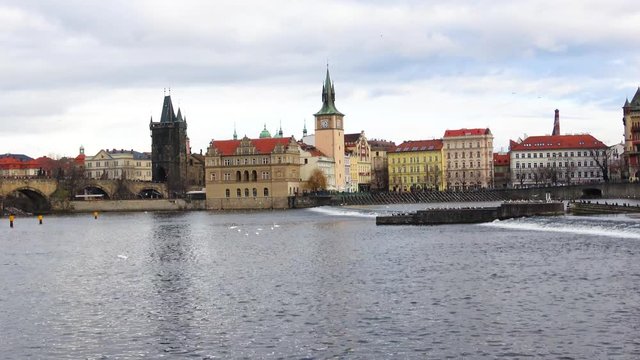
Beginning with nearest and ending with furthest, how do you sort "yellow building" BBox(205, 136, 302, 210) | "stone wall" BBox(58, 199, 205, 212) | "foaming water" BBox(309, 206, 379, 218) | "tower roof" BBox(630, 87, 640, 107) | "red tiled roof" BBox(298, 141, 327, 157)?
1. "foaming water" BBox(309, 206, 379, 218)
2. "yellow building" BBox(205, 136, 302, 210)
3. "stone wall" BBox(58, 199, 205, 212)
4. "tower roof" BBox(630, 87, 640, 107)
5. "red tiled roof" BBox(298, 141, 327, 157)

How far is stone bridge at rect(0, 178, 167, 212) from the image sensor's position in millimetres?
164500

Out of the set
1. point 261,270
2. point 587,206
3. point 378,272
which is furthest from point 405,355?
point 587,206

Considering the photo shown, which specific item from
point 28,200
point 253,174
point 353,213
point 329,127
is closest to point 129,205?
point 28,200

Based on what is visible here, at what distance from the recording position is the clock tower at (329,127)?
623ft

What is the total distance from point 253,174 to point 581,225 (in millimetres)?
108833

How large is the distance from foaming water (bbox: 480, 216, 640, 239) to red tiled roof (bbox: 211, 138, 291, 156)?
305 feet

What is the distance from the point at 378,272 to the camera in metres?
45.0

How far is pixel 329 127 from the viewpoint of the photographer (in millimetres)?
191000

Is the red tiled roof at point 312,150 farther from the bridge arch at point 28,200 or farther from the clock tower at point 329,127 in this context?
the bridge arch at point 28,200

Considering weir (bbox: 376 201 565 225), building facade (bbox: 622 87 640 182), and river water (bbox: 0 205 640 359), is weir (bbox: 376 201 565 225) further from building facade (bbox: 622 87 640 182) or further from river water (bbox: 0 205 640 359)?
building facade (bbox: 622 87 640 182)

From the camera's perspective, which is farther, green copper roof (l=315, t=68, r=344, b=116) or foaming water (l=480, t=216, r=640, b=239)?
green copper roof (l=315, t=68, r=344, b=116)

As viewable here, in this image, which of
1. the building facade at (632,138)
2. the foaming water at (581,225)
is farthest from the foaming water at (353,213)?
the building facade at (632,138)

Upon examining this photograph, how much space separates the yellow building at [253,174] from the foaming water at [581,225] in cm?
8916

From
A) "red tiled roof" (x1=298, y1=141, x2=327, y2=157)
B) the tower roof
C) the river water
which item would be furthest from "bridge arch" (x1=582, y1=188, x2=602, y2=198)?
the river water
